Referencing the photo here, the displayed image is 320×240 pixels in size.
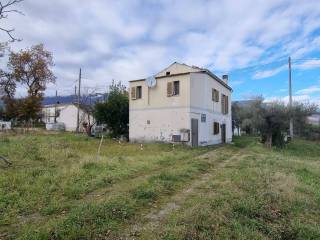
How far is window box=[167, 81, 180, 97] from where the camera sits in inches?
953

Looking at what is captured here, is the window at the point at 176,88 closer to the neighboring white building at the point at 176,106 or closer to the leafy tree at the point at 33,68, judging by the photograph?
the neighboring white building at the point at 176,106

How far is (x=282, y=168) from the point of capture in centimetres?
1351

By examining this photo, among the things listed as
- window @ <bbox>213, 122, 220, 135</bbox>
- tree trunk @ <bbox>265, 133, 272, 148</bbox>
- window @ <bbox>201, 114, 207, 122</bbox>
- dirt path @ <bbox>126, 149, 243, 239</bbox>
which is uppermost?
window @ <bbox>201, 114, 207, 122</bbox>

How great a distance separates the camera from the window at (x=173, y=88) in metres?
24.2

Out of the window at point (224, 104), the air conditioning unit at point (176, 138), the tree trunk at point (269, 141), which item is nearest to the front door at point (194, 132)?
the air conditioning unit at point (176, 138)

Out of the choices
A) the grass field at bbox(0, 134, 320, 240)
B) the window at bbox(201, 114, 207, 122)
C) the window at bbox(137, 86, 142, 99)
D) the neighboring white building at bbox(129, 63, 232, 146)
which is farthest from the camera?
the window at bbox(137, 86, 142, 99)

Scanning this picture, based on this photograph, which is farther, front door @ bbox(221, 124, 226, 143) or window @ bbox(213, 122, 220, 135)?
front door @ bbox(221, 124, 226, 143)

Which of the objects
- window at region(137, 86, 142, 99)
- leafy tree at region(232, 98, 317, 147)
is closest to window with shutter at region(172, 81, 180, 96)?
window at region(137, 86, 142, 99)

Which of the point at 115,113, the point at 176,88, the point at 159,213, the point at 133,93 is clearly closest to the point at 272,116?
the point at 176,88

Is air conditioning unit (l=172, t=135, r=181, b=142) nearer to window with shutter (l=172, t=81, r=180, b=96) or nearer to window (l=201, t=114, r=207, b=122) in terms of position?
window (l=201, t=114, r=207, b=122)

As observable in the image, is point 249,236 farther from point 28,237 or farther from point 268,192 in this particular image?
point 28,237

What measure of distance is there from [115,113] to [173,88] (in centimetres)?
758

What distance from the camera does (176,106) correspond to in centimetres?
2405

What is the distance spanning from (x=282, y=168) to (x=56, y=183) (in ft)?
30.7
